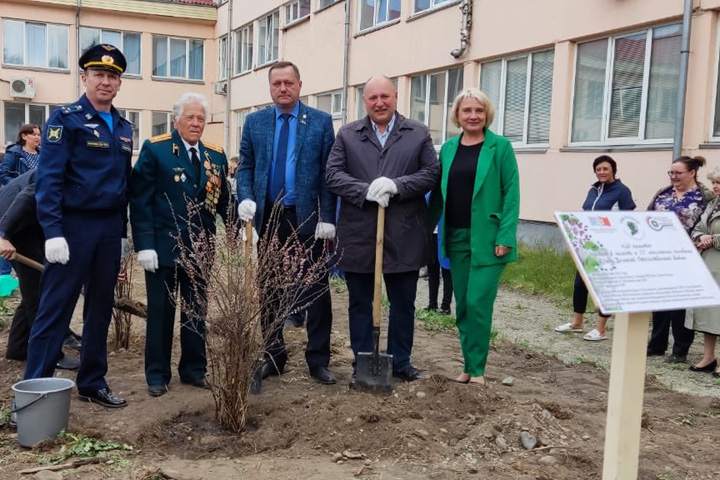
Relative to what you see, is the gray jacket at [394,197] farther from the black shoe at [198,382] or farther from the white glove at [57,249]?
the white glove at [57,249]

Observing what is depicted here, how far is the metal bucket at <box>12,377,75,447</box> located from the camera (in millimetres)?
3584

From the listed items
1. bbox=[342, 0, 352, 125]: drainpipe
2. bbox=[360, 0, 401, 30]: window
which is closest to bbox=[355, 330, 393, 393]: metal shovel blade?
bbox=[360, 0, 401, 30]: window

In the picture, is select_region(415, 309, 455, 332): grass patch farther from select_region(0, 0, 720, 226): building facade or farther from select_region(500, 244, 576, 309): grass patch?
select_region(0, 0, 720, 226): building facade

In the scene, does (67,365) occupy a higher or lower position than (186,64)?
lower

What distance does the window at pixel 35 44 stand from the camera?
77.7 ft

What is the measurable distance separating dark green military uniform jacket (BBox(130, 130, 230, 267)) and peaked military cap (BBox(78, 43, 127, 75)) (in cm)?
50

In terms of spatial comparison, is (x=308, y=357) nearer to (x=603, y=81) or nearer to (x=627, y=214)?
(x=627, y=214)

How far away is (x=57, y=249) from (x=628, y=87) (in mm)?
8085

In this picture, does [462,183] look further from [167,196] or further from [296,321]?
[296,321]

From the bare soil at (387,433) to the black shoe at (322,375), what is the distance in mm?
70

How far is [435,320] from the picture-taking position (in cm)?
701

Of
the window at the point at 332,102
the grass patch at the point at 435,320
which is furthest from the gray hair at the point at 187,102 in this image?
the window at the point at 332,102

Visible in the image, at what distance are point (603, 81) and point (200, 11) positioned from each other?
1973 cm

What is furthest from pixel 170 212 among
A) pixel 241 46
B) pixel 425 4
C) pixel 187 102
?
pixel 241 46
